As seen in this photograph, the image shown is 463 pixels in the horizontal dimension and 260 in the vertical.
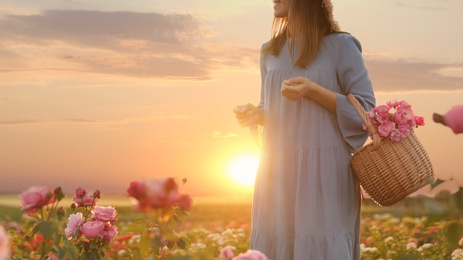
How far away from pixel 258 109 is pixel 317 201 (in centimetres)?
58

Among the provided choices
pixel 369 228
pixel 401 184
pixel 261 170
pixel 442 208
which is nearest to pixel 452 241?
pixel 442 208

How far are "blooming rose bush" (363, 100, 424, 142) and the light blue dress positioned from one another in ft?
0.32

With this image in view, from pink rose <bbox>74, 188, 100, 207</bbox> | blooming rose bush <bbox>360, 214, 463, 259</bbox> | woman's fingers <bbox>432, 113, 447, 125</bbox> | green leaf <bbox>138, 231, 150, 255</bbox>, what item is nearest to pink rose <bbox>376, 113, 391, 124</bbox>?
woman's fingers <bbox>432, 113, 447, 125</bbox>

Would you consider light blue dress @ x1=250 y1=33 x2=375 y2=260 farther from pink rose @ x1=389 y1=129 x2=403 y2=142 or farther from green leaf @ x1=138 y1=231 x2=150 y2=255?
green leaf @ x1=138 y1=231 x2=150 y2=255

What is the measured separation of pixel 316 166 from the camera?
130 inches

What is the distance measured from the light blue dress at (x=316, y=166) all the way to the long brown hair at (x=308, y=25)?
4 centimetres

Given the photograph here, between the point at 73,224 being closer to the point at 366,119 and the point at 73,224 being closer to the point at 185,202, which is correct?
the point at 185,202

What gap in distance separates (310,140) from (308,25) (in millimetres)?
548

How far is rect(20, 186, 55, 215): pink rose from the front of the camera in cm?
247

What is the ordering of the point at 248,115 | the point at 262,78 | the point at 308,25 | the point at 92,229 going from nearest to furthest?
the point at 92,229 < the point at 308,25 < the point at 248,115 < the point at 262,78

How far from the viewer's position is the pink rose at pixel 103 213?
3.14 meters

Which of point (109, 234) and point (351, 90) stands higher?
point (351, 90)

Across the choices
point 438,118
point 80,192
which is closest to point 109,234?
point 80,192

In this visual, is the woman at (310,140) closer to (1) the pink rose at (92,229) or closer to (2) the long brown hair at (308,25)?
(2) the long brown hair at (308,25)
